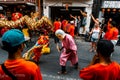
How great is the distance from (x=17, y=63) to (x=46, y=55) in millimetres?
7644

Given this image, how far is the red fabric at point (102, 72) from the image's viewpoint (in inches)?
104

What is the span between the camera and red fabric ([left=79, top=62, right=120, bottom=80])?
2654 mm

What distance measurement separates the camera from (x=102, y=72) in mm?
2654

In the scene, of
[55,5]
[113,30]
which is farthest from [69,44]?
[55,5]

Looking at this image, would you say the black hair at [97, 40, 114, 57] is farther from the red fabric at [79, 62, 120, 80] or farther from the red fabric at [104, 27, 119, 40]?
the red fabric at [104, 27, 119, 40]

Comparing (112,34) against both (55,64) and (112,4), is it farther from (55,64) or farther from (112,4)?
(112,4)

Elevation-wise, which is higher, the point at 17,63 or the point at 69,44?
the point at 17,63

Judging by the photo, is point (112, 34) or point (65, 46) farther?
point (112, 34)

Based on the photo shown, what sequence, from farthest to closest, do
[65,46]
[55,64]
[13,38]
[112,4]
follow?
[112,4] → [55,64] → [65,46] → [13,38]

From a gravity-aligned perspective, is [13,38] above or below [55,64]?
above

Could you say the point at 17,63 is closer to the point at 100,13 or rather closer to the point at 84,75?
the point at 84,75

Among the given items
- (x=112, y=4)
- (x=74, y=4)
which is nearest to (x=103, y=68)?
(x=112, y=4)

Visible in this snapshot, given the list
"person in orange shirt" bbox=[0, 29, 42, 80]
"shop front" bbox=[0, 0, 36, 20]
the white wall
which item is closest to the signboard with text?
the white wall

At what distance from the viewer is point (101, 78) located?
270 cm
